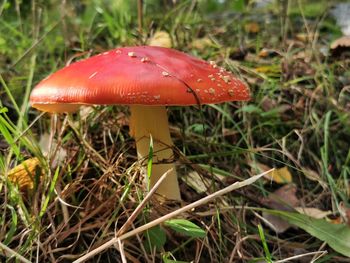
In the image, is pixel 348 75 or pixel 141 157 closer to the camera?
pixel 141 157

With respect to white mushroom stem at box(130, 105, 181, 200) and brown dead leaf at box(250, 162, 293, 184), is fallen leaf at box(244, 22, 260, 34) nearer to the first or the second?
brown dead leaf at box(250, 162, 293, 184)

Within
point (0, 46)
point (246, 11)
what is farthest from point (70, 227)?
point (246, 11)

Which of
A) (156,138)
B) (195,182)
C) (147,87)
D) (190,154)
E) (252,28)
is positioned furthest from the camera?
(252,28)

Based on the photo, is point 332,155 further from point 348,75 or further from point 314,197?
point 348,75

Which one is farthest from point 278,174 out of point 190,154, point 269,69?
point 269,69

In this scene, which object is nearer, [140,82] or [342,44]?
[140,82]

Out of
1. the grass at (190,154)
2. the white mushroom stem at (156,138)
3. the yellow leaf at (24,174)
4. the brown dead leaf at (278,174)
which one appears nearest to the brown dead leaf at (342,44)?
the grass at (190,154)

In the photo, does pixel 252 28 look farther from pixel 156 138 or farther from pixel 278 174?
pixel 156 138
